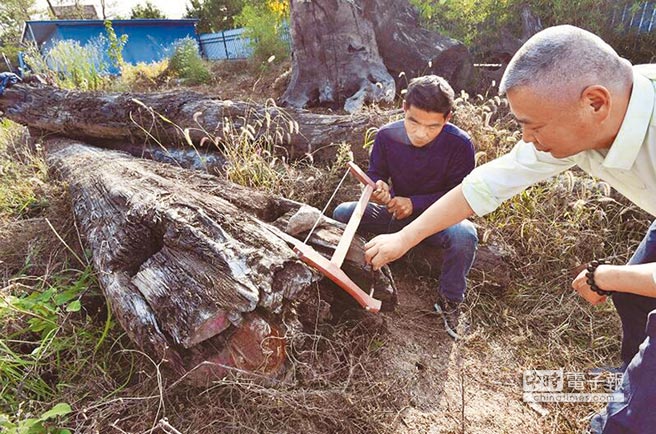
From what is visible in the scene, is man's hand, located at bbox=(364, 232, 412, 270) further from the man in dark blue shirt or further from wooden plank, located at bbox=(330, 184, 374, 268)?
the man in dark blue shirt

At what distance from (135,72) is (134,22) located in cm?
930

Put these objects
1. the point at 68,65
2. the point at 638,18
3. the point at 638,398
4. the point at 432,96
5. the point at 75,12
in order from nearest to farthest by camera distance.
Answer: the point at 638,398 < the point at 432,96 < the point at 638,18 < the point at 68,65 < the point at 75,12

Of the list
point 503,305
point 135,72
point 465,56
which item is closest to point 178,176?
point 503,305


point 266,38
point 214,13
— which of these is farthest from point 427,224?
point 214,13

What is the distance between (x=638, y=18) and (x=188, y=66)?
8.86 m

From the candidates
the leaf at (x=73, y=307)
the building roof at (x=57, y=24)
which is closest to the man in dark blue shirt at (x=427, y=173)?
the leaf at (x=73, y=307)

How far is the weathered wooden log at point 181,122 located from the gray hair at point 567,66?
2.06 m

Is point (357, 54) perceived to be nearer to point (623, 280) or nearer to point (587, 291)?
point (587, 291)

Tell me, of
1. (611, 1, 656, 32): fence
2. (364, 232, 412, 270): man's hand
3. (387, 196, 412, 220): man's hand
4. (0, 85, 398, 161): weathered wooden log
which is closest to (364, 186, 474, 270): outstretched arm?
(364, 232, 412, 270): man's hand

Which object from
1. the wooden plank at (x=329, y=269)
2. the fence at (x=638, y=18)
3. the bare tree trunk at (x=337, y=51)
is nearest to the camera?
the wooden plank at (x=329, y=269)

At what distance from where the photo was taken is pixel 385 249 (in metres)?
1.71

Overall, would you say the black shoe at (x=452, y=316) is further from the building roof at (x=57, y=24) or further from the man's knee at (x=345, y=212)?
the building roof at (x=57, y=24)

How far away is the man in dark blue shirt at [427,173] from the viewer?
2.08 m

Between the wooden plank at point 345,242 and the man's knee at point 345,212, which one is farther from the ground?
the wooden plank at point 345,242
